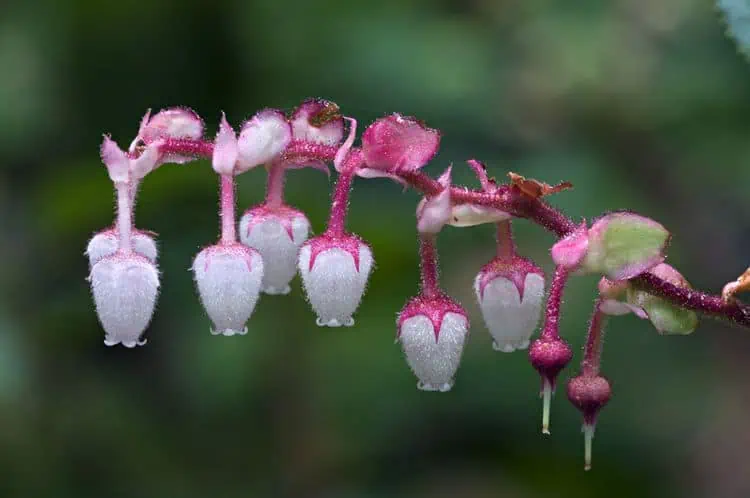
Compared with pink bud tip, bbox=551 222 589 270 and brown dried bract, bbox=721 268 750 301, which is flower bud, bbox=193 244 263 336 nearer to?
pink bud tip, bbox=551 222 589 270

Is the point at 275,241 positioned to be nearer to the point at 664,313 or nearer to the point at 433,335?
the point at 433,335

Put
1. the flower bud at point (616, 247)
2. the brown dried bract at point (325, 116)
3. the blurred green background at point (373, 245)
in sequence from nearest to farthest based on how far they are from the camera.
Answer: the flower bud at point (616, 247) → the brown dried bract at point (325, 116) → the blurred green background at point (373, 245)

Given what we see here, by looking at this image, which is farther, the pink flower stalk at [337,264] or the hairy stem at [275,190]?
the hairy stem at [275,190]

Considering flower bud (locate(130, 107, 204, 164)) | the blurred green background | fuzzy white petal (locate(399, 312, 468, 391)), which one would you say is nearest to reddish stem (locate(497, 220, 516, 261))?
fuzzy white petal (locate(399, 312, 468, 391))

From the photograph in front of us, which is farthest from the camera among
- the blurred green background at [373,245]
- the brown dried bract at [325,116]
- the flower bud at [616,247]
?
the blurred green background at [373,245]

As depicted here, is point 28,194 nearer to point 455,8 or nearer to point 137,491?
point 137,491

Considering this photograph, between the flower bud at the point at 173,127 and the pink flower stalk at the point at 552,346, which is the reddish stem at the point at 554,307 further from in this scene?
the flower bud at the point at 173,127

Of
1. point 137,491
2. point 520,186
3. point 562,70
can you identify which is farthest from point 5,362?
point 520,186

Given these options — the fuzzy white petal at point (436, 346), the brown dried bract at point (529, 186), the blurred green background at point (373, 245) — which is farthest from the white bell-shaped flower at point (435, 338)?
the blurred green background at point (373, 245)
